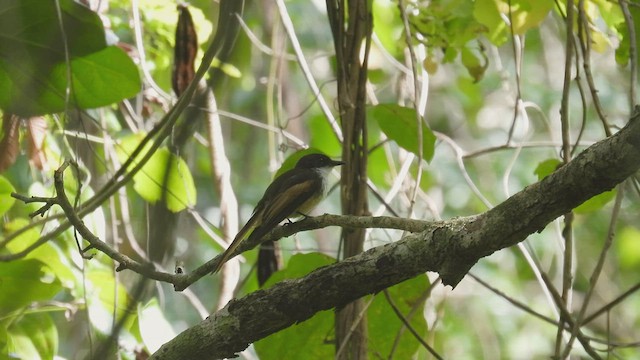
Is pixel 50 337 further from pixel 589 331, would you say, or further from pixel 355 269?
pixel 589 331

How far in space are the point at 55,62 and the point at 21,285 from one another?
85 cm

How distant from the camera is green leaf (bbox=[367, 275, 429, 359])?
122 inches

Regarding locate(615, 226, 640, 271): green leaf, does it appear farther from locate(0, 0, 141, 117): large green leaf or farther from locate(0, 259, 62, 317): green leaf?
locate(0, 259, 62, 317): green leaf

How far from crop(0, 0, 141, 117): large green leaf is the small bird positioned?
2.21 ft

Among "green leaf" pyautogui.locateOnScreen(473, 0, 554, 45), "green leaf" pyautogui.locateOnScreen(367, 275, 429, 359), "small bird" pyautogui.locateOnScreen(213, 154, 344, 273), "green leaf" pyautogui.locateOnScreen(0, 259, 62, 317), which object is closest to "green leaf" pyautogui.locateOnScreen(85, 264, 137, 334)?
"green leaf" pyautogui.locateOnScreen(0, 259, 62, 317)

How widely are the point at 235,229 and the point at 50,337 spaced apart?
1055 mm

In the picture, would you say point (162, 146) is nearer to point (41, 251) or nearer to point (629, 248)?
point (41, 251)

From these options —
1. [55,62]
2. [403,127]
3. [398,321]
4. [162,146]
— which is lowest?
[398,321]

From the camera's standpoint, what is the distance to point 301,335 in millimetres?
3156

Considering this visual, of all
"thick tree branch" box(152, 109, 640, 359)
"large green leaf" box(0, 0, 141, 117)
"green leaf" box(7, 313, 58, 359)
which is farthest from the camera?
"green leaf" box(7, 313, 58, 359)

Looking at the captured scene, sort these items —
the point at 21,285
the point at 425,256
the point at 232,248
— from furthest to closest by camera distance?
the point at 21,285, the point at 232,248, the point at 425,256

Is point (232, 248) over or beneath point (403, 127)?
beneath

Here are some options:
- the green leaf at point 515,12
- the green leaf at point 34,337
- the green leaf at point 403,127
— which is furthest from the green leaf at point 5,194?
the green leaf at point 515,12

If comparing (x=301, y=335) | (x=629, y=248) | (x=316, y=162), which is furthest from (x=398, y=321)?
(x=629, y=248)
